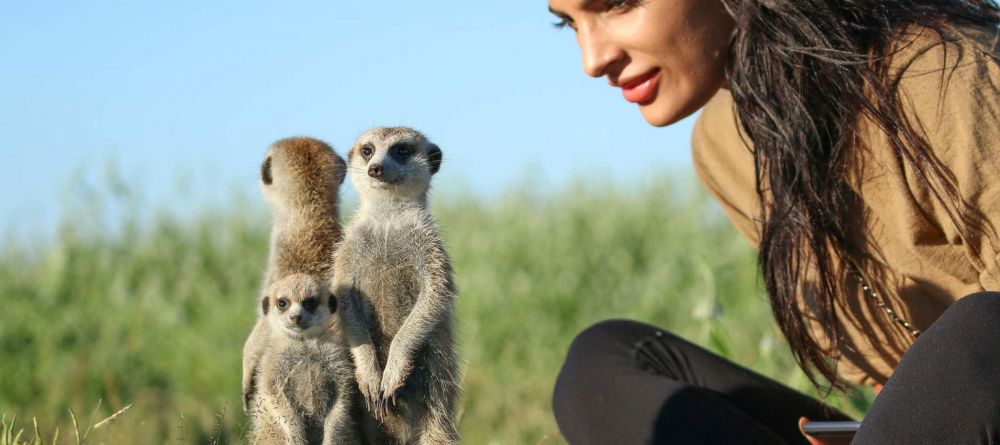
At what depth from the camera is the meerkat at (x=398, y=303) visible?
6.28ft

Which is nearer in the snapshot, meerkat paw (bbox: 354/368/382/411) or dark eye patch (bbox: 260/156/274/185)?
meerkat paw (bbox: 354/368/382/411)

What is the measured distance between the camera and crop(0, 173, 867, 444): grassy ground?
4.69m

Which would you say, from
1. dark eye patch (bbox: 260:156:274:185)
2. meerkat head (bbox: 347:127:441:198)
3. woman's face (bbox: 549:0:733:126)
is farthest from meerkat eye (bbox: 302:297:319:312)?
woman's face (bbox: 549:0:733:126)

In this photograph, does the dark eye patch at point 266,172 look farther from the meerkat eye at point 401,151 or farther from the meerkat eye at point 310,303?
the meerkat eye at point 310,303

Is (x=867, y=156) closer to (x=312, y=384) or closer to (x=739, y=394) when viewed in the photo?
(x=739, y=394)

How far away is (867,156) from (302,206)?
131 cm

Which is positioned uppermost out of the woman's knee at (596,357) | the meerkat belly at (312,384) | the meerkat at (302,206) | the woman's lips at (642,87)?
the woman's lips at (642,87)

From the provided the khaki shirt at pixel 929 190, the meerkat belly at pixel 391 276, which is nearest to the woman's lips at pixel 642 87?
the khaki shirt at pixel 929 190

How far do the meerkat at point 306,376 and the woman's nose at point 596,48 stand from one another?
101 cm

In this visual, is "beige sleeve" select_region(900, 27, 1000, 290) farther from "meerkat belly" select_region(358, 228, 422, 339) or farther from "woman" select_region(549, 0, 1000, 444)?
"meerkat belly" select_region(358, 228, 422, 339)

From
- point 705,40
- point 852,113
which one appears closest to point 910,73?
point 852,113

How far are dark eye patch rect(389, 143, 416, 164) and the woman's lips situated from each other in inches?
32.2

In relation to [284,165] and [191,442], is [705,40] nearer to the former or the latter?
[284,165]

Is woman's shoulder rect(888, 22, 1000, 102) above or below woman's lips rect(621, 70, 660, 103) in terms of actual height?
above
